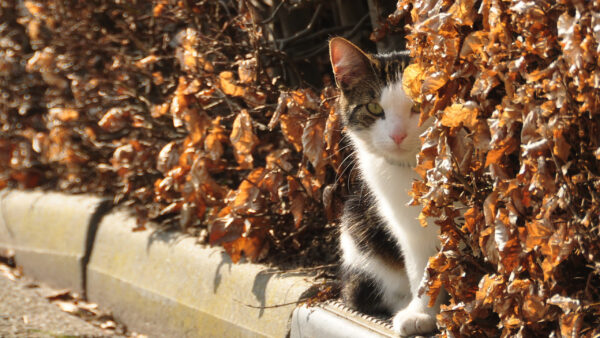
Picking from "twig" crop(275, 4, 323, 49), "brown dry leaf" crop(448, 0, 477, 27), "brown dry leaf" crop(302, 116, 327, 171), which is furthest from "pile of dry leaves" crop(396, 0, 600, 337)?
"twig" crop(275, 4, 323, 49)

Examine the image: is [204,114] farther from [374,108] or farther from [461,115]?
[461,115]

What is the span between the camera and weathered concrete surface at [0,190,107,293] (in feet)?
14.8

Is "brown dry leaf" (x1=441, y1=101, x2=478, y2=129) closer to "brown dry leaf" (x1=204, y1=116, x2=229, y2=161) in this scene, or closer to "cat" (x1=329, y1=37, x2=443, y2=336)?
"cat" (x1=329, y1=37, x2=443, y2=336)

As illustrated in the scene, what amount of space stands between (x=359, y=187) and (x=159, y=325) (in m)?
1.50

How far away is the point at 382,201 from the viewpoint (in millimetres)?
2572

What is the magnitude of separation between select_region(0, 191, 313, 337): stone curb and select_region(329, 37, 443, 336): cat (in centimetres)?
34

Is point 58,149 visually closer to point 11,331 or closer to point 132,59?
point 132,59

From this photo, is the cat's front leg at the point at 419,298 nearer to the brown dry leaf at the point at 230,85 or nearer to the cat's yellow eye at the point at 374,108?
the cat's yellow eye at the point at 374,108

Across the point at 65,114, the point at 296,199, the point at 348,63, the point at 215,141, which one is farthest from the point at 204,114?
the point at 65,114

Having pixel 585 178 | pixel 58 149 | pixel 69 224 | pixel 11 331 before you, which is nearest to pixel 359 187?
pixel 585 178

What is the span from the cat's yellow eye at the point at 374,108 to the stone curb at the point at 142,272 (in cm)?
84

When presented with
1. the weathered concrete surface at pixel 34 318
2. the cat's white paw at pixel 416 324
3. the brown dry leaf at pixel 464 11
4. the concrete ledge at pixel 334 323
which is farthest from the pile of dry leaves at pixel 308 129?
the weathered concrete surface at pixel 34 318

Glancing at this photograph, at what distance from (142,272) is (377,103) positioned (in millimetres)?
1939

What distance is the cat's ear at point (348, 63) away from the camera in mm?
2576
